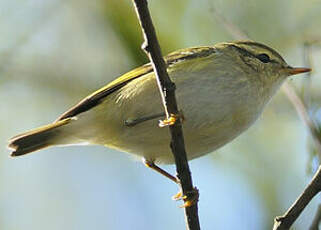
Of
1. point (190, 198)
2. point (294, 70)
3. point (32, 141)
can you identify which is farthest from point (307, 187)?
point (32, 141)

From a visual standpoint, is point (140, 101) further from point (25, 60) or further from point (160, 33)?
point (25, 60)

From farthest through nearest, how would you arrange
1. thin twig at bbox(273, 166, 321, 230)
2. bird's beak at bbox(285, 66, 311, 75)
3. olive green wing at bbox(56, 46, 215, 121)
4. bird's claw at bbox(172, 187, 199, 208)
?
1. bird's beak at bbox(285, 66, 311, 75)
2. olive green wing at bbox(56, 46, 215, 121)
3. bird's claw at bbox(172, 187, 199, 208)
4. thin twig at bbox(273, 166, 321, 230)

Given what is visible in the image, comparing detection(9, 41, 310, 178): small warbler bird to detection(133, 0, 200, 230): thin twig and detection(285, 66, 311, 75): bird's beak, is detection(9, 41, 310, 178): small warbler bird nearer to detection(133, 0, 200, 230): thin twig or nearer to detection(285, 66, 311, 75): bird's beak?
detection(285, 66, 311, 75): bird's beak

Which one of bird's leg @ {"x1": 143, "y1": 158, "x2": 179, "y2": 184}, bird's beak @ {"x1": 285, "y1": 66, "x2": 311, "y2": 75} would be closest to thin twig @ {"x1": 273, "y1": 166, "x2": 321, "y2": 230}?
bird's leg @ {"x1": 143, "y1": 158, "x2": 179, "y2": 184}

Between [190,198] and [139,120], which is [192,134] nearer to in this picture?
[139,120]

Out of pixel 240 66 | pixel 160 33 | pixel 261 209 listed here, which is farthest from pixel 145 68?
pixel 261 209

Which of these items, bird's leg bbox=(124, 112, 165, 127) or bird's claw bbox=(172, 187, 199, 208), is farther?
bird's leg bbox=(124, 112, 165, 127)
